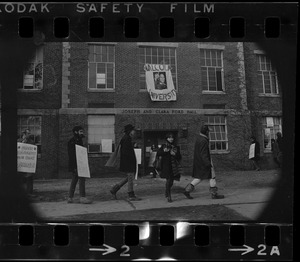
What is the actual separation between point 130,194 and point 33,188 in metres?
1.80

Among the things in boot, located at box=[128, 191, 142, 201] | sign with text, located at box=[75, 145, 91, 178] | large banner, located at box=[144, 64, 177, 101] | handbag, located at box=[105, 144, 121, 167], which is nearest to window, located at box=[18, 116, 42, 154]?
sign with text, located at box=[75, 145, 91, 178]

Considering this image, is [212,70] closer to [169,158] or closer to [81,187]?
[169,158]

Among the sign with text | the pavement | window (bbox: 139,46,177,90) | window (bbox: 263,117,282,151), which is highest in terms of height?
window (bbox: 139,46,177,90)

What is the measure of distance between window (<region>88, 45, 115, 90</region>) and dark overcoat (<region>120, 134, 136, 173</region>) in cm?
105

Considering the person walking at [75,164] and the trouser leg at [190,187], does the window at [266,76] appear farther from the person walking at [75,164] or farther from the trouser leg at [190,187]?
the person walking at [75,164]

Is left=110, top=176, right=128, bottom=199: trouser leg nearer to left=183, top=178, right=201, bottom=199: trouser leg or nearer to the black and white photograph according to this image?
the black and white photograph

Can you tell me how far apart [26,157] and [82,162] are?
1033 millimetres

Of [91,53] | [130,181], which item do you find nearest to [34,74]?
[91,53]

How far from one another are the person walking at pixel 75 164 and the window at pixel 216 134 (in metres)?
2.41

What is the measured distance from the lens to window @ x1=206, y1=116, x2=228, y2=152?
237 inches

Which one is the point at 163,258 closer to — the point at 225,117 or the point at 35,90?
the point at 225,117

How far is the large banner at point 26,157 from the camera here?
5895 millimetres

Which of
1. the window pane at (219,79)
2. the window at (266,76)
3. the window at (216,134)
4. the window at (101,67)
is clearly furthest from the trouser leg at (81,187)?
the window at (266,76)

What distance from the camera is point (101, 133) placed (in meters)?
6.05
